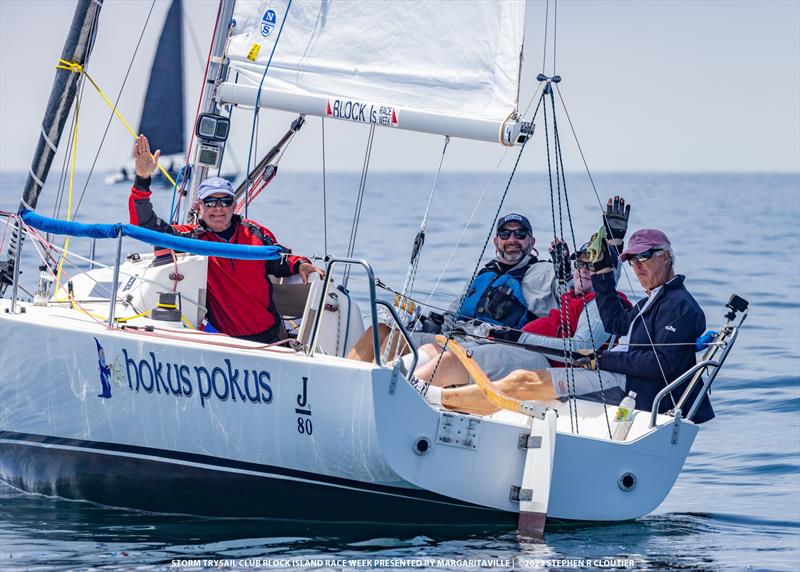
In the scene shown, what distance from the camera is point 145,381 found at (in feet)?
19.5

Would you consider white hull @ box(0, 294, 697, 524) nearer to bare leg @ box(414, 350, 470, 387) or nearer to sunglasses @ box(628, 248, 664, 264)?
bare leg @ box(414, 350, 470, 387)

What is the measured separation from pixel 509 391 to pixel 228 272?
1.63 metres

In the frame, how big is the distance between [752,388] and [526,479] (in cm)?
536

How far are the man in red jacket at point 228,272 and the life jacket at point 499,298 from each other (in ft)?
3.13

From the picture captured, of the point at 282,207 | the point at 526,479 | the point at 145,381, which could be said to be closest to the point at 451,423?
the point at 526,479

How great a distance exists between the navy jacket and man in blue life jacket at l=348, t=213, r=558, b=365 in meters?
0.56

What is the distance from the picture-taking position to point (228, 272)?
6.79m

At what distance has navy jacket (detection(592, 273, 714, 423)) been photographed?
6.32 meters

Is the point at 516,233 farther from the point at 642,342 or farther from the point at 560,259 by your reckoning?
the point at 642,342

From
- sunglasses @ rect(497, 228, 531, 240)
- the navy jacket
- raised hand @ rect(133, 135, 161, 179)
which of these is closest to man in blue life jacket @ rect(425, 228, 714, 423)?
the navy jacket

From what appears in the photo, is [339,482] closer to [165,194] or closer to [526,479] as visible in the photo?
[526,479]

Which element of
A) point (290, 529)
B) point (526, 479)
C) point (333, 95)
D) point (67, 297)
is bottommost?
point (290, 529)

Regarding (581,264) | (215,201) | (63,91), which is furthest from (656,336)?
(63,91)

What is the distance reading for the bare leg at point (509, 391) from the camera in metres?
6.10
